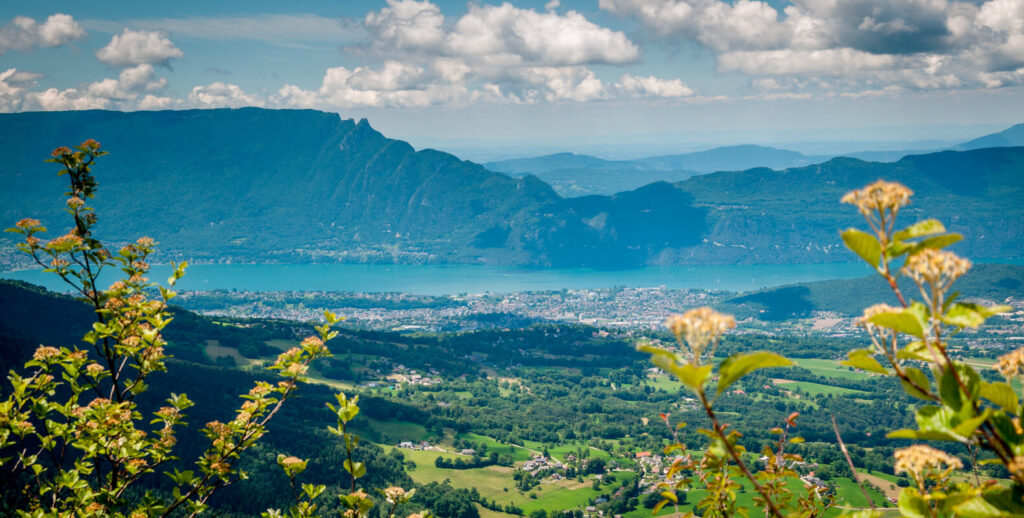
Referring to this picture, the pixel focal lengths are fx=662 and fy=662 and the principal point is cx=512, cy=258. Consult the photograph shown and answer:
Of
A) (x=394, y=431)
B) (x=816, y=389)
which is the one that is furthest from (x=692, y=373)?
(x=816, y=389)

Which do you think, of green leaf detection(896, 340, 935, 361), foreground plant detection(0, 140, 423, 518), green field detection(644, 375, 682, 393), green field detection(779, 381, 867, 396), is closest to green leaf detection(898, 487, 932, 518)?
green leaf detection(896, 340, 935, 361)

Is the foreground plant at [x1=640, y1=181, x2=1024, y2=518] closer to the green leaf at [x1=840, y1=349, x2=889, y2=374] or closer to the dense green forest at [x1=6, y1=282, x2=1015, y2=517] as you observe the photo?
the green leaf at [x1=840, y1=349, x2=889, y2=374]

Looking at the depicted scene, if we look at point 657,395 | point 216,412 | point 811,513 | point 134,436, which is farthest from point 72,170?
point 657,395

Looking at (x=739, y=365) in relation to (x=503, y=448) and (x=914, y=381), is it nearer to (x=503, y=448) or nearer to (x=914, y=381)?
(x=914, y=381)

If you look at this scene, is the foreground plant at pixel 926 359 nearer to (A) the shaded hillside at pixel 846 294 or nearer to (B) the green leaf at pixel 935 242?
(B) the green leaf at pixel 935 242

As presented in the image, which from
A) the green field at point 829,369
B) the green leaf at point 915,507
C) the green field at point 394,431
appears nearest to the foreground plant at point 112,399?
the green leaf at point 915,507

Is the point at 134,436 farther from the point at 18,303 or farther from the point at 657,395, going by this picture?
the point at 657,395
